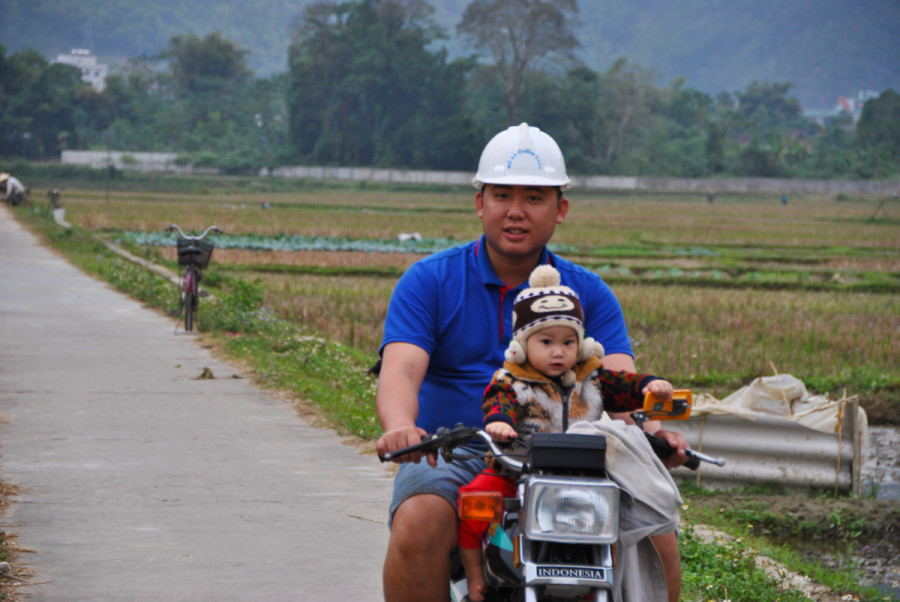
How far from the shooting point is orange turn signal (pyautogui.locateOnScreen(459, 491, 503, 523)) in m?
2.67

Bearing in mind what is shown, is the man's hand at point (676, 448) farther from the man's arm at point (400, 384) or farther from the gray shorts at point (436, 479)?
the man's arm at point (400, 384)

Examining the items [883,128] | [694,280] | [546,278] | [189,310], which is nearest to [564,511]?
[546,278]

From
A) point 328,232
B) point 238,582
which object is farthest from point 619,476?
point 328,232

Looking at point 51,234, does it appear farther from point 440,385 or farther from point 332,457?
point 440,385

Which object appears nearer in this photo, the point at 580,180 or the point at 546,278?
Result: the point at 546,278

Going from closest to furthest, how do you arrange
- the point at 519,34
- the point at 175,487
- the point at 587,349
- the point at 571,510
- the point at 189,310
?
the point at 571,510, the point at 587,349, the point at 175,487, the point at 189,310, the point at 519,34

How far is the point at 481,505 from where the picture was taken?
2670mm

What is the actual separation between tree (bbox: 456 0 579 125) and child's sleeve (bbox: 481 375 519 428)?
96.2m

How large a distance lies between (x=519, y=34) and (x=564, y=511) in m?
101

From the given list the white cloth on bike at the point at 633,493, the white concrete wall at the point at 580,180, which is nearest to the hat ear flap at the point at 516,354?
the white cloth on bike at the point at 633,493

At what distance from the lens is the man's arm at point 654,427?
296 cm

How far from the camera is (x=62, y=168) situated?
8444 cm

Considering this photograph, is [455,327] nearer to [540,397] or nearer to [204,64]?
[540,397]

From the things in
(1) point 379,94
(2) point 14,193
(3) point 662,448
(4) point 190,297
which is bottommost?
(4) point 190,297
